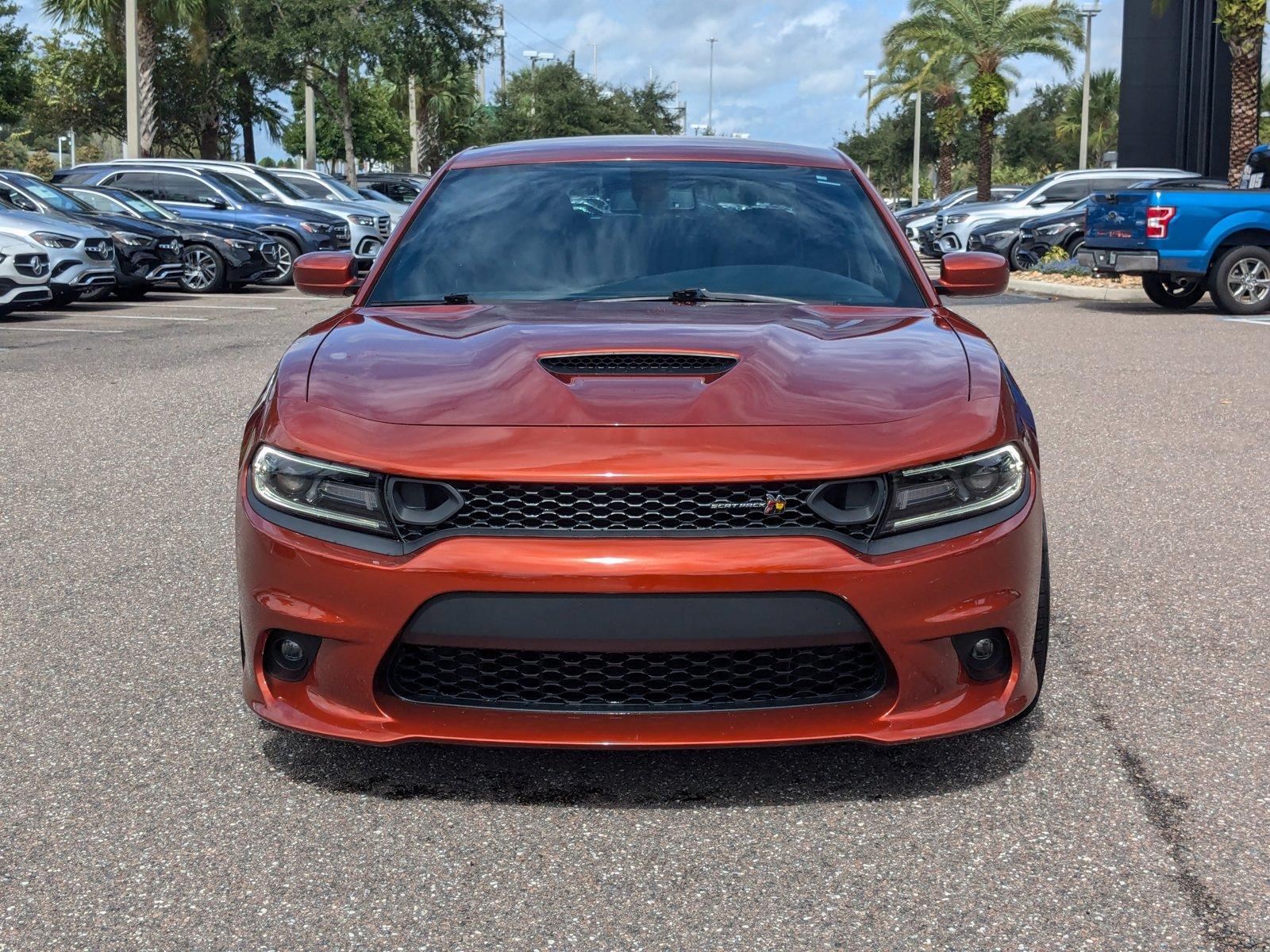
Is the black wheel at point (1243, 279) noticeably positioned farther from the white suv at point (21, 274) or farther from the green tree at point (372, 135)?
the green tree at point (372, 135)

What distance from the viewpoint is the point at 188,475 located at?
7.34 meters

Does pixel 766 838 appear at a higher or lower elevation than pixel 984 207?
lower

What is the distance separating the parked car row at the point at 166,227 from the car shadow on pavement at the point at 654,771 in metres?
13.9

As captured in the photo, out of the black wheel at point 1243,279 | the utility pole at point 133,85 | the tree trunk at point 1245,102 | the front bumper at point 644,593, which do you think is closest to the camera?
the front bumper at point 644,593

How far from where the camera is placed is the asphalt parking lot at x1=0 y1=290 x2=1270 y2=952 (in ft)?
9.06

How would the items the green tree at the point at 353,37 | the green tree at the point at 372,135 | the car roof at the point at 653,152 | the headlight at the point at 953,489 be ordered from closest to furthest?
1. the headlight at the point at 953,489
2. the car roof at the point at 653,152
3. the green tree at the point at 353,37
4. the green tree at the point at 372,135

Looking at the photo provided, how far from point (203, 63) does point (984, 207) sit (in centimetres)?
2443

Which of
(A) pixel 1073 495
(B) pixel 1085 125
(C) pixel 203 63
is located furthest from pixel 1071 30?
(A) pixel 1073 495

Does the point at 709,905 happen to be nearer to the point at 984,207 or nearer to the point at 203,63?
the point at 984,207

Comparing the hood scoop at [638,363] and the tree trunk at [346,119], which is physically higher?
the tree trunk at [346,119]

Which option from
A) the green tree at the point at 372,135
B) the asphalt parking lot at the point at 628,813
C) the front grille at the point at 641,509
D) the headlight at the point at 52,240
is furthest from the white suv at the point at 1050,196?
the green tree at the point at 372,135

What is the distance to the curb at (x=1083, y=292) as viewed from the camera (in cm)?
1959

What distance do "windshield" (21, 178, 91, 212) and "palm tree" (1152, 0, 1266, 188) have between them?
16.2m

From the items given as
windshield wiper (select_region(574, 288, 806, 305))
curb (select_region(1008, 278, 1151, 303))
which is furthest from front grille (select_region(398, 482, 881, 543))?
curb (select_region(1008, 278, 1151, 303))
